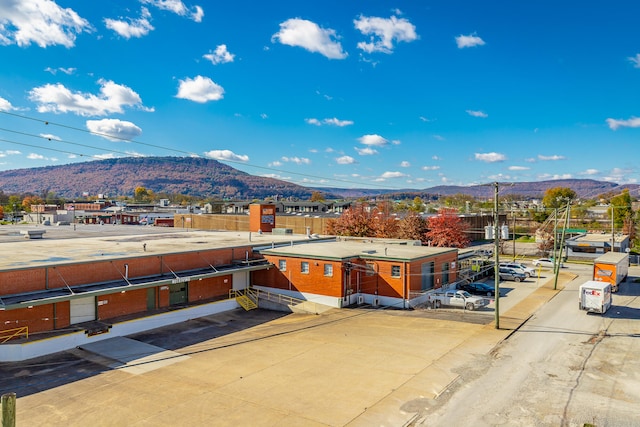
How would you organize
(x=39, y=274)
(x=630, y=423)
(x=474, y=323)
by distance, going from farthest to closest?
(x=474, y=323)
(x=39, y=274)
(x=630, y=423)

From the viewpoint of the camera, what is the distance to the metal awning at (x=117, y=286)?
2372 centimetres

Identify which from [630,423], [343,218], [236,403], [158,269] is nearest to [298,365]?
[236,403]

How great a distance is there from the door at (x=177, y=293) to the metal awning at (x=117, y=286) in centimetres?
98

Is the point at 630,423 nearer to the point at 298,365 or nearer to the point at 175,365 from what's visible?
the point at 298,365

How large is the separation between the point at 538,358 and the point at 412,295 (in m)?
12.6

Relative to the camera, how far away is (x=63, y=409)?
55.9 feet

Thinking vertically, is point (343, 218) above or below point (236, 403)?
above

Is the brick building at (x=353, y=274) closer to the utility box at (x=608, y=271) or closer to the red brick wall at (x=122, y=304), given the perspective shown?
the red brick wall at (x=122, y=304)

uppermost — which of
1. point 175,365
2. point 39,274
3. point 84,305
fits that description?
point 39,274

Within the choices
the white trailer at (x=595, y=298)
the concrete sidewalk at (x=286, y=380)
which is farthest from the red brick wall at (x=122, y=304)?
the white trailer at (x=595, y=298)

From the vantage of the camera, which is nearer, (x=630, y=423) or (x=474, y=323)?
(x=630, y=423)

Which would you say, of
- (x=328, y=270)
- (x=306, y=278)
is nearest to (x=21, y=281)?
(x=306, y=278)

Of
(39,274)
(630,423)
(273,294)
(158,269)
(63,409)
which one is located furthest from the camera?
(273,294)

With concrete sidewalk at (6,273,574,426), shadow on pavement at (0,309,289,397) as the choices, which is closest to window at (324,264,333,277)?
shadow on pavement at (0,309,289,397)
